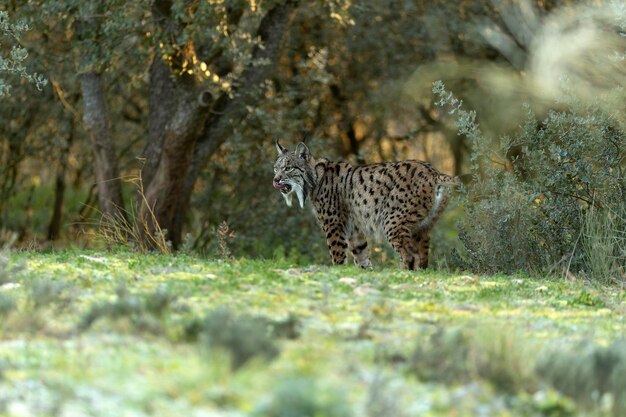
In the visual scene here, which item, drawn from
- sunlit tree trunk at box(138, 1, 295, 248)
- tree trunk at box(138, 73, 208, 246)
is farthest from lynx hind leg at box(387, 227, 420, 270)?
tree trunk at box(138, 73, 208, 246)

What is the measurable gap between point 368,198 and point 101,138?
16.2ft

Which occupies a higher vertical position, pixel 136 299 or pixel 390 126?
pixel 390 126

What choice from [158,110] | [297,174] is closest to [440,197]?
[297,174]

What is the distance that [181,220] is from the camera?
49.8 ft

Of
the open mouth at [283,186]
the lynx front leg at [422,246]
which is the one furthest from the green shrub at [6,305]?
the open mouth at [283,186]

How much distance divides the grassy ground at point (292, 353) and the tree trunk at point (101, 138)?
6917 mm

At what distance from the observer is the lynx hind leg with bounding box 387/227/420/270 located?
10.9 m

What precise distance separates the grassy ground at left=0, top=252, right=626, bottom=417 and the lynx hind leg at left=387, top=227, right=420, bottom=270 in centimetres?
321

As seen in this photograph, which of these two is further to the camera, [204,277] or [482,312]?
[204,277]

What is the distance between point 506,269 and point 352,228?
1.99 meters

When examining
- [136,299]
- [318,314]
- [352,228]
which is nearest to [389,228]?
[352,228]

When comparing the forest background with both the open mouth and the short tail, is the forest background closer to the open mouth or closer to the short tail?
the short tail

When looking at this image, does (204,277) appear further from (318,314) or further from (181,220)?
(181,220)

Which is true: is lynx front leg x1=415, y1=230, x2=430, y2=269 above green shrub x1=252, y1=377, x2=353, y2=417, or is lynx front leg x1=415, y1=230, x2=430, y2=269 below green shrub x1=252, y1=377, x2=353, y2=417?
above
